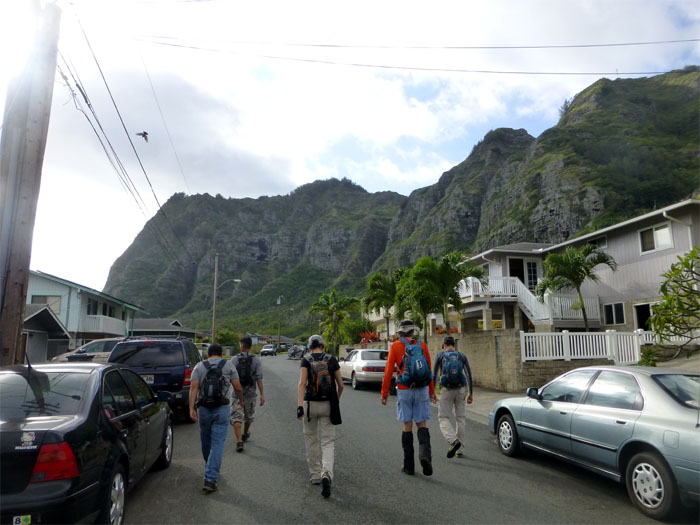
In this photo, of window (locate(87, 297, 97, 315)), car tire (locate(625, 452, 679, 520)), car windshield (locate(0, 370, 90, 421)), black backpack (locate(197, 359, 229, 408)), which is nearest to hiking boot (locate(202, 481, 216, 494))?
black backpack (locate(197, 359, 229, 408))

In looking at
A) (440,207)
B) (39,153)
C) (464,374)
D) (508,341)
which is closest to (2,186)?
(39,153)

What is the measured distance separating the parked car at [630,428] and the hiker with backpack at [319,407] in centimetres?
295

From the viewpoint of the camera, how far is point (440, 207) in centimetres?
10994

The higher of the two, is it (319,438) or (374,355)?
(374,355)

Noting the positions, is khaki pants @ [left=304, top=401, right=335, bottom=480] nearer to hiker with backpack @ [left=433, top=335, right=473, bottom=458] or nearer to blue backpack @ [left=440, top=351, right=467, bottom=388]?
hiker with backpack @ [left=433, top=335, right=473, bottom=458]

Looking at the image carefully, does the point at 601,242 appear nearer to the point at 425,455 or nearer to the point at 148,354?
the point at 425,455

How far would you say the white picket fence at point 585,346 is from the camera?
15758 millimetres

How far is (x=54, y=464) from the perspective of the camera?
11.8 ft

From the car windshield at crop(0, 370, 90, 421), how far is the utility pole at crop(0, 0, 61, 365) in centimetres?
253

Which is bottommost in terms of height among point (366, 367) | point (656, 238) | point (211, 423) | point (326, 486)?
point (326, 486)

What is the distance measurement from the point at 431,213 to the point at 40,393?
111 meters

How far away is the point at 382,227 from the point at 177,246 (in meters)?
61.0

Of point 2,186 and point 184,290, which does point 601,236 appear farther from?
point 184,290

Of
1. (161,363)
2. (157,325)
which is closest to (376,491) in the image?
(161,363)
